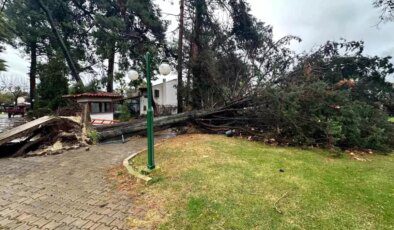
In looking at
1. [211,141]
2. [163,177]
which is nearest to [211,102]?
[211,141]

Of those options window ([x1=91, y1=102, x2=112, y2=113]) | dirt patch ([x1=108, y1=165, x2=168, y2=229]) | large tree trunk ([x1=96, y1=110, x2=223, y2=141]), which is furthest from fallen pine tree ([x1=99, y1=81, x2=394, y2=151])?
window ([x1=91, y1=102, x2=112, y2=113])

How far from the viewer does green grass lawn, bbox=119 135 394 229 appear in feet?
9.84

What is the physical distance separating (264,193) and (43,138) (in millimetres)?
7436

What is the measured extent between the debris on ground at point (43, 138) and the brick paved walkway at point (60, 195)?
0.83 meters

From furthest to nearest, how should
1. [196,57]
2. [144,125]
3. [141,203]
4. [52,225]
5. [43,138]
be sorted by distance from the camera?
[196,57] → [144,125] → [43,138] → [141,203] → [52,225]

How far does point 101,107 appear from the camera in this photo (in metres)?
18.1

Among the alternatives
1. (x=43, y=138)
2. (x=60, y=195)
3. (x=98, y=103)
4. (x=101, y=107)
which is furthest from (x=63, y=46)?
(x=60, y=195)

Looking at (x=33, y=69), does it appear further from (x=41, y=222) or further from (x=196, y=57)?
(x=41, y=222)

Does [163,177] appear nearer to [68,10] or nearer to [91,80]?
[91,80]

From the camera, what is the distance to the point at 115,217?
10.7 ft

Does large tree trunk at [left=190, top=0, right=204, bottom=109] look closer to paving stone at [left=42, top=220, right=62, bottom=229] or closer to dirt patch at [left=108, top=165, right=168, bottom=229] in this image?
dirt patch at [left=108, top=165, right=168, bottom=229]

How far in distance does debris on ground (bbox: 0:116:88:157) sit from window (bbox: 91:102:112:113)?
9.38 metres

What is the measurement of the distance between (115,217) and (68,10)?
61.4 ft

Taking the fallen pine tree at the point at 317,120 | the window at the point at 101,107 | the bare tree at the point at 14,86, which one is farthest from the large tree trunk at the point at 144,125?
the bare tree at the point at 14,86
